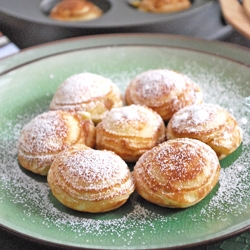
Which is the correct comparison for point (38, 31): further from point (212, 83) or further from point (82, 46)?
point (212, 83)

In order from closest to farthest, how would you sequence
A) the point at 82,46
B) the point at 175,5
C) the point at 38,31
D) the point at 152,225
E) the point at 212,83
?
the point at 152,225 < the point at 212,83 < the point at 82,46 < the point at 38,31 < the point at 175,5

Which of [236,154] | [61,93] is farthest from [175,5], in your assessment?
[236,154]

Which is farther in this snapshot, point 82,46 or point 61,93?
point 82,46

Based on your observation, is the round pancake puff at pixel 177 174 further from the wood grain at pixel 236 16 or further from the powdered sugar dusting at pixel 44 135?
the wood grain at pixel 236 16

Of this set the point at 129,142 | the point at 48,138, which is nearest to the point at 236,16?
the point at 129,142

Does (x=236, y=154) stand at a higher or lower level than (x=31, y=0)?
lower

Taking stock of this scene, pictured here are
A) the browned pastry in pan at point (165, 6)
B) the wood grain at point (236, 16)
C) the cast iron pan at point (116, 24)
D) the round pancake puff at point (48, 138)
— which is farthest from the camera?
the browned pastry in pan at point (165, 6)

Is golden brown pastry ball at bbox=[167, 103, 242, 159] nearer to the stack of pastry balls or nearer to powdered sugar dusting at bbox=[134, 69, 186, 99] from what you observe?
the stack of pastry balls

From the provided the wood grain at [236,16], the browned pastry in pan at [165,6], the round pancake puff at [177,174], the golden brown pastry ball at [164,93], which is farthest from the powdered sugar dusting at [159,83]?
the browned pastry in pan at [165,6]
